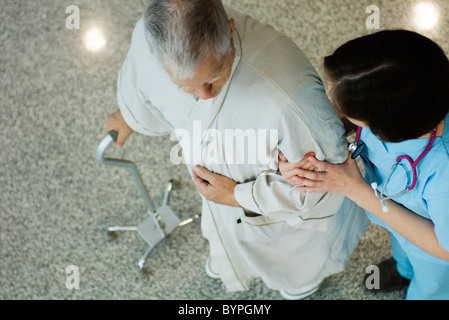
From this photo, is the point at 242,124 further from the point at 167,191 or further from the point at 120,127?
the point at 167,191

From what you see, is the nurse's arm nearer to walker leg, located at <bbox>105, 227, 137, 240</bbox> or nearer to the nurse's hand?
the nurse's hand

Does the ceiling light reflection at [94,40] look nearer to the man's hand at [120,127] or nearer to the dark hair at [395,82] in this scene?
the man's hand at [120,127]

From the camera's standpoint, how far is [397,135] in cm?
84

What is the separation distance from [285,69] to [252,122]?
0.14m

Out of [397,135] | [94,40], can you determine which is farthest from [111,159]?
[94,40]

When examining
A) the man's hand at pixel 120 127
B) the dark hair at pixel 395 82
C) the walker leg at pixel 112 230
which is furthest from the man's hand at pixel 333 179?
the walker leg at pixel 112 230

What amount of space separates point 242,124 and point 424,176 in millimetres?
421

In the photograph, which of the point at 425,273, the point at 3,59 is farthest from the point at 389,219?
the point at 3,59

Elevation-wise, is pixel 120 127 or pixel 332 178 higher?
pixel 332 178

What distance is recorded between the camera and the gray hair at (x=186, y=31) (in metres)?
0.78

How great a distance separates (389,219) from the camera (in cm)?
105

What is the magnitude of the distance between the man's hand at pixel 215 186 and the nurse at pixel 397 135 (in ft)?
0.67

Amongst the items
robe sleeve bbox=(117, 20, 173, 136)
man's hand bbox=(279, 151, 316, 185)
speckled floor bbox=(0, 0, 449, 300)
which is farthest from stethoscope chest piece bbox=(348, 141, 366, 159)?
speckled floor bbox=(0, 0, 449, 300)

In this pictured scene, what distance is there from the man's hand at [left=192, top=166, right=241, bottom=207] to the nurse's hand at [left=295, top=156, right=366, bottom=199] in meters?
0.21
